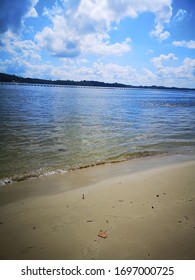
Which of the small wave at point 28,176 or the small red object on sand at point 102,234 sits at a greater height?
the small red object on sand at point 102,234

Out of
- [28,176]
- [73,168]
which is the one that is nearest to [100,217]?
[28,176]

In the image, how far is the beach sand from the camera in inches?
156

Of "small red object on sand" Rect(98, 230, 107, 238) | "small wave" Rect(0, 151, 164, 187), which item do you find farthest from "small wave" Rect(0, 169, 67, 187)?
"small red object on sand" Rect(98, 230, 107, 238)

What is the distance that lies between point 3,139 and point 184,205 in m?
11.2

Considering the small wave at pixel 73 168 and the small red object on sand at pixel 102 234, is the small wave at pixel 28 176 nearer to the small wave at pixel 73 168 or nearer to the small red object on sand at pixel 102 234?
the small wave at pixel 73 168

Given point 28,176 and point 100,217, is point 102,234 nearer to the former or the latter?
point 100,217

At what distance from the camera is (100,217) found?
16.3 ft

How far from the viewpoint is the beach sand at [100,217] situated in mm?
3953

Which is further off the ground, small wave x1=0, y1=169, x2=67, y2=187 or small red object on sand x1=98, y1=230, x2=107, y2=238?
small red object on sand x1=98, y1=230, x2=107, y2=238

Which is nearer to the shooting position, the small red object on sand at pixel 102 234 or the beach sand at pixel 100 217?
the beach sand at pixel 100 217

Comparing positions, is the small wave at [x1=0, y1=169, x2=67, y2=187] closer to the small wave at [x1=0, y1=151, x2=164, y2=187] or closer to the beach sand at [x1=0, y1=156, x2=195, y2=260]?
the small wave at [x1=0, y1=151, x2=164, y2=187]

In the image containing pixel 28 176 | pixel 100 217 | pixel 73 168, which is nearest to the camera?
pixel 100 217

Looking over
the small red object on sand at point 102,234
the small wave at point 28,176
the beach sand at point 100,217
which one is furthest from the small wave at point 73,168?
the small red object on sand at point 102,234

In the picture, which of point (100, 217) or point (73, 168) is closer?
point (100, 217)
